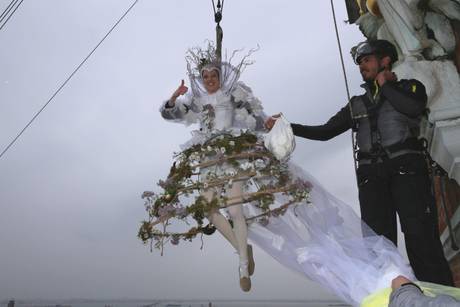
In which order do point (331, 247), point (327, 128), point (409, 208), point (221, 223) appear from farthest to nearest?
point (327, 128), point (221, 223), point (409, 208), point (331, 247)

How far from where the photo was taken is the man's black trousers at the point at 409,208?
2.96 m

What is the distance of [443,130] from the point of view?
4238 mm

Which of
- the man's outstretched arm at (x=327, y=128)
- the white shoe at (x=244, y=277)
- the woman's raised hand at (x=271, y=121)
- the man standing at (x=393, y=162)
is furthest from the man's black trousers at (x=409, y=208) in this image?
the white shoe at (x=244, y=277)

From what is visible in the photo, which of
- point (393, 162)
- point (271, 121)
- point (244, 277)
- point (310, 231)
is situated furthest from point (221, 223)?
point (393, 162)

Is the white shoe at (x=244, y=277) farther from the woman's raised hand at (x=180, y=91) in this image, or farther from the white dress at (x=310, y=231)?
the woman's raised hand at (x=180, y=91)

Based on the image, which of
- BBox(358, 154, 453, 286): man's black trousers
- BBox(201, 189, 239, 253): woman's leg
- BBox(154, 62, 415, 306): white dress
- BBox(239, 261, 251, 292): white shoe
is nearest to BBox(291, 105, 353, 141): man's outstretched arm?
BBox(154, 62, 415, 306): white dress

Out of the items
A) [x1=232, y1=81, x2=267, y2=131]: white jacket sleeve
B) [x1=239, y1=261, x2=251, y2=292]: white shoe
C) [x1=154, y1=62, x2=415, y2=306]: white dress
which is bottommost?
Result: [x1=239, y1=261, x2=251, y2=292]: white shoe

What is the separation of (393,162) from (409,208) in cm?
34

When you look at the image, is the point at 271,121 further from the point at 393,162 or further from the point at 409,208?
the point at 409,208

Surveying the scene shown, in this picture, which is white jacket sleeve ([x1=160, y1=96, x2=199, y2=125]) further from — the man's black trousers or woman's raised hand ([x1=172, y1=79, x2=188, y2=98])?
the man's black trousers

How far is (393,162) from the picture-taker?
3148mm

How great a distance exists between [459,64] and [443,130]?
4.47 feet

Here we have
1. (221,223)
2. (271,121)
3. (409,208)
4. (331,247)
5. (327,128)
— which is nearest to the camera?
(331,247)

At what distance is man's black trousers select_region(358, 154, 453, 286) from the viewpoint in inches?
117
